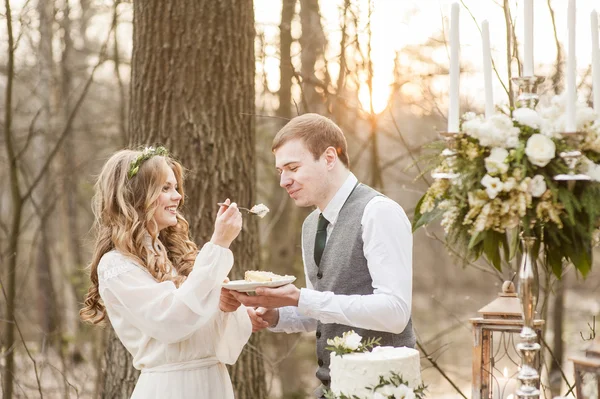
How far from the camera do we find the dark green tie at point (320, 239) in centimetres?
348

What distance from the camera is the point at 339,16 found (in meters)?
7.09

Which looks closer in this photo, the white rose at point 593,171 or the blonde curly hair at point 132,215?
the white rose at point 593,171

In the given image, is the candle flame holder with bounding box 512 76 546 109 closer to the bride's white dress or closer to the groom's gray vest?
the groom's gray vest

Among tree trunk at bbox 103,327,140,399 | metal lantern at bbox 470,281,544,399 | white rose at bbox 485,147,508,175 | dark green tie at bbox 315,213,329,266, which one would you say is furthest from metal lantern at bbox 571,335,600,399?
tree trunk at bbox 103,327,140,399

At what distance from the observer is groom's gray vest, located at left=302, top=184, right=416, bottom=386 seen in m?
3.27

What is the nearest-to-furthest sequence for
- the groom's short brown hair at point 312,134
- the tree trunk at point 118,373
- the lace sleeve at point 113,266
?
the lace sleeve at point 113,266 → the groom's short brown hair at point 312,134 → the tree trunk at point 118,373

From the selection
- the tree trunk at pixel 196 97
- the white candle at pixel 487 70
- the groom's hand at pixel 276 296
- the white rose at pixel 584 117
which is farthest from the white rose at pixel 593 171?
the tree trunk at pixel 196 97

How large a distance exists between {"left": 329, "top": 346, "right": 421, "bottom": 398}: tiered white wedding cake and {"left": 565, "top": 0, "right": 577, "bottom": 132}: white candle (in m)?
0.98

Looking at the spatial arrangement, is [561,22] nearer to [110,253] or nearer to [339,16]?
[339,16]

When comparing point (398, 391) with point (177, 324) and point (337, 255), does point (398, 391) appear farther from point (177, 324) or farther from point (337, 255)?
point (177, 324)

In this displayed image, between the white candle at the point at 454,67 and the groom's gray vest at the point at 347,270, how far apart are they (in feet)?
3.12

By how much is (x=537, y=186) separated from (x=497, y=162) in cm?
15

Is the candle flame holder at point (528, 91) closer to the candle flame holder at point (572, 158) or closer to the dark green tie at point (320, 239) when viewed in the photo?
the candle flame holder at point (572, 158)

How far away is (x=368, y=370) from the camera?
258cm
